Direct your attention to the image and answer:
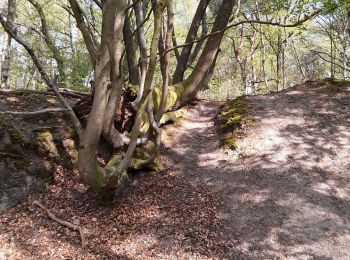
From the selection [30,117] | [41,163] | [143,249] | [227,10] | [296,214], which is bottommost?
[143,249]

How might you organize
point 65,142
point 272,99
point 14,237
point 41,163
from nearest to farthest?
point 14,237
point 41,163
point 65,142
point 272,99

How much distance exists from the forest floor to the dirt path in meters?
0.02

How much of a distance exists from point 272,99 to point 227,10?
2809mm

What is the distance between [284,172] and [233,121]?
86.2 inches

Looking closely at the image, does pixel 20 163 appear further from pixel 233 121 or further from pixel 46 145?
pixel 233 121

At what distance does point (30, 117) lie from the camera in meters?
6.88

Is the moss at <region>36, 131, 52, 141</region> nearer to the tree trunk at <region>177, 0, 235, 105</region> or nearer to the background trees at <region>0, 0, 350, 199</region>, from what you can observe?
the background trees at <region>0, 0, 350, 199</region>

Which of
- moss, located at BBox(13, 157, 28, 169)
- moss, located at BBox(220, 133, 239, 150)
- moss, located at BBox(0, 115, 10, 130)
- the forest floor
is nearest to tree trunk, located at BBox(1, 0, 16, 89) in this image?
moss, located at BBox(0, 115, 10, 130)

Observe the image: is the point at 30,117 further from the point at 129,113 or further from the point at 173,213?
the point at 173,213

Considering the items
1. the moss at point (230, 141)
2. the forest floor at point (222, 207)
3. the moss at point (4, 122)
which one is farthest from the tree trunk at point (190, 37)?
the moss at point (4, 122)

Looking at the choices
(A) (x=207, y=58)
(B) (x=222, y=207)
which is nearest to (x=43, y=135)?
(B) (x=222, y=207)

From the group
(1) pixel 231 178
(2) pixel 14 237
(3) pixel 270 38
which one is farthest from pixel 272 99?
(3) pixel 270 38

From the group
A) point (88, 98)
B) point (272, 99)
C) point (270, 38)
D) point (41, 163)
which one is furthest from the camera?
point (270, 38)

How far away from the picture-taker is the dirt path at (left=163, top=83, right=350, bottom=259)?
4738 mm
